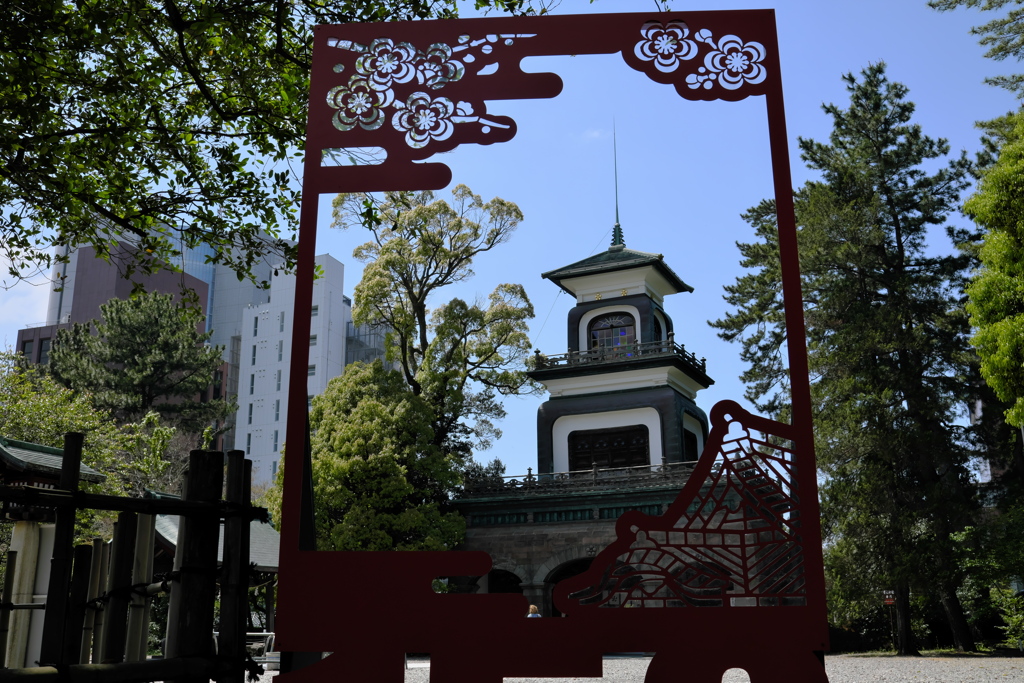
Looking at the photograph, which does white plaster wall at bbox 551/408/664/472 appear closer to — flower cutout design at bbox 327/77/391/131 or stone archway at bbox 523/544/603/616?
stone archway at bbox 523/544/603/616

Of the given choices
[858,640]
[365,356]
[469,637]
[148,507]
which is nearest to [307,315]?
[148,507]

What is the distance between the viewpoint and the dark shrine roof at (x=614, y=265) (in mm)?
17141

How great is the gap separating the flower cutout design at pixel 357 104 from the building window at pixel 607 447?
1379 cm

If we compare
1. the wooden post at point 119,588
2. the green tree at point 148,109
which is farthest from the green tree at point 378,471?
the wooden post at point 119,588

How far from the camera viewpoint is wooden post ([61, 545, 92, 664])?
271 cm

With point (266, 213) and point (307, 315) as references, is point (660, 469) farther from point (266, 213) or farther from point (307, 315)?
point (307, 315)

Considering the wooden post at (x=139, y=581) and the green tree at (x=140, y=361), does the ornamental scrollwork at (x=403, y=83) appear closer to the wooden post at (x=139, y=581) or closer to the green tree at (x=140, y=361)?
the wooden post at (x=139, y=581)

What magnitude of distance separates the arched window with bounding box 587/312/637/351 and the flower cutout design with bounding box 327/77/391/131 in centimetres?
1400

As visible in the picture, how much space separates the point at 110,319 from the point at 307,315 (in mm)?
24336

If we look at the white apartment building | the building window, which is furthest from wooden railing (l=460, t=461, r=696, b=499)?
the white apartment building

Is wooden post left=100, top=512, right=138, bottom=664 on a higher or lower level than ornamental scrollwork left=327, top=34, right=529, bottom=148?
lower

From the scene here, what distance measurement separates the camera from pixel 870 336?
1745 centimetres

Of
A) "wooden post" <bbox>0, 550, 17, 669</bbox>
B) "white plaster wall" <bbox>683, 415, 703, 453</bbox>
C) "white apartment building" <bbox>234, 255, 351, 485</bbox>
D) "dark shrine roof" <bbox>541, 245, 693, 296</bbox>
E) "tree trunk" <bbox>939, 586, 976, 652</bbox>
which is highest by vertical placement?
"white apartment building" <bbox>234, 255, 351, 485</bbox>

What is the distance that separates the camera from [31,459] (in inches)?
300
